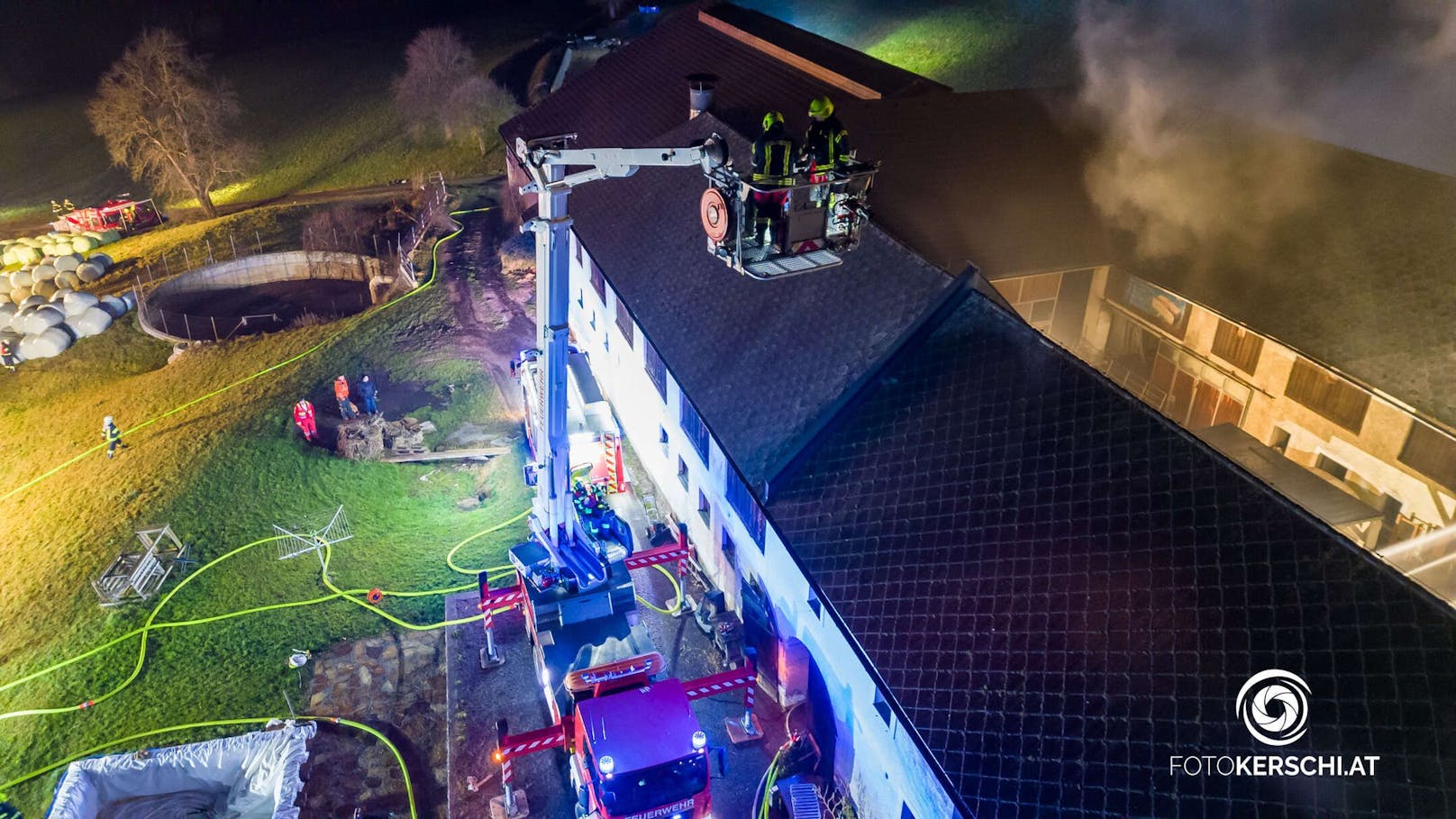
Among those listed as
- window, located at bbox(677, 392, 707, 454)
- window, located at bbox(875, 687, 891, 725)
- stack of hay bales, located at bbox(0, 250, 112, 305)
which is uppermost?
window, located at bbox(677, 392, 707, 454)

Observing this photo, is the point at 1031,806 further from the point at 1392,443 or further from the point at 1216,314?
the point at 1216,314

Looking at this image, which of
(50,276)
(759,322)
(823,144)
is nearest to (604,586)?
(759,322)

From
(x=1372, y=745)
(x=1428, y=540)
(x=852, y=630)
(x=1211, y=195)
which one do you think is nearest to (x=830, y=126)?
(x=852, y=630)

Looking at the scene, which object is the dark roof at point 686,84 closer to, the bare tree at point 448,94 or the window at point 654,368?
the window at point 654,368

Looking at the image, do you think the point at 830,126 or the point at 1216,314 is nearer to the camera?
the point at 830,126

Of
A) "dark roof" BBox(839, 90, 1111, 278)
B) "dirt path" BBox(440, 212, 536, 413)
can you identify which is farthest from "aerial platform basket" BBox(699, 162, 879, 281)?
"dirt path" BBox(440, 212, 536, 413)

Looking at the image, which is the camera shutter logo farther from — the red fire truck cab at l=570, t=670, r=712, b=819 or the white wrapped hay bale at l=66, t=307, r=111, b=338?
the white wrapped hay bale at l=66, t=307, r=111, b=338

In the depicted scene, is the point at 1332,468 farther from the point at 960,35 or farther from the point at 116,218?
→ the point at 116,218

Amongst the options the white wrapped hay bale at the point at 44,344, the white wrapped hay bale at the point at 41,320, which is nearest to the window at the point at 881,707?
the white wrapped hay bale at the point at 44,344
